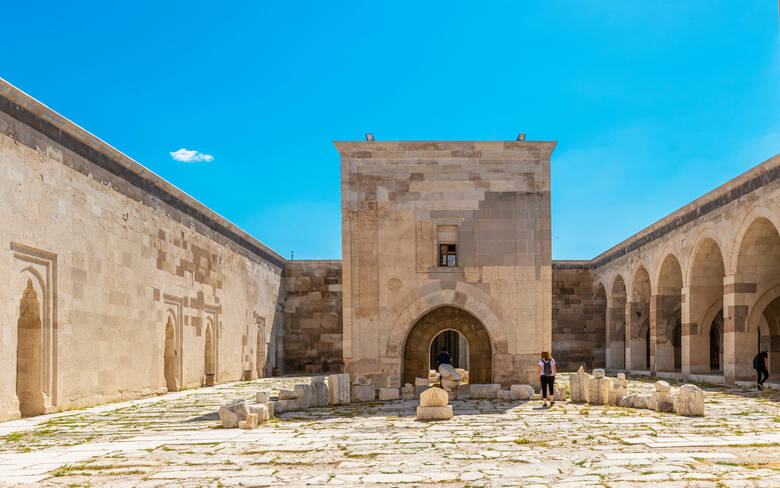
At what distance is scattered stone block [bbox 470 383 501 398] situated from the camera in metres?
14.2

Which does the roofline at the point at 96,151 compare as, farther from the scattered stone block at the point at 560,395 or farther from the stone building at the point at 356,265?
the scattered stone block at the point at 560,395

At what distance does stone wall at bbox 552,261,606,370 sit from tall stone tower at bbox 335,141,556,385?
1594cm

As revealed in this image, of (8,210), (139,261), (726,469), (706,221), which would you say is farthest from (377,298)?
(706,221)

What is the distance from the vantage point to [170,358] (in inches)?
696

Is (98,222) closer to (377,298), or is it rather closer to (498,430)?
(377,298)

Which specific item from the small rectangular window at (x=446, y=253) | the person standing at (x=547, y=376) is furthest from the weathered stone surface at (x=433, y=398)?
the small rectangular window at (x=446, y=253)

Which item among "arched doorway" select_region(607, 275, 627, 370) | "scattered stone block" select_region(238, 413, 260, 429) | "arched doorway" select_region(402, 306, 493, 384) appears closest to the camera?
"scattered stone block" select_region(238, 413, 260, 429)

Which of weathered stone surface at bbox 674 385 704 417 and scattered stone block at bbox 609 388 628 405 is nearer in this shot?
weathered stone surface at bbox 674 385 704 417

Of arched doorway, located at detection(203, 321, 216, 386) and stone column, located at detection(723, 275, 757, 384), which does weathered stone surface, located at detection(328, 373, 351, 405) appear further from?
stone column, located at detection(723, 275, 757, 384)

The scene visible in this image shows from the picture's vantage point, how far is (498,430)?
30.4ft

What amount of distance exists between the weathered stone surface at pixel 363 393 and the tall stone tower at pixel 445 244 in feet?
2.53

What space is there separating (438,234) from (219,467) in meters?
8.91

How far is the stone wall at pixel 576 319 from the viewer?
29953 mm

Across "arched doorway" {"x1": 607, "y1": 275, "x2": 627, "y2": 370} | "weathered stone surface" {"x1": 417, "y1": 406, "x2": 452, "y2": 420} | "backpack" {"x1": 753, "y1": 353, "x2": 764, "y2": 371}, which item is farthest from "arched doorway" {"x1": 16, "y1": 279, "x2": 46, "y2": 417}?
"arched doorway" {"x1": 607, "y1": 275, "x2": 627, "y2": 370}
